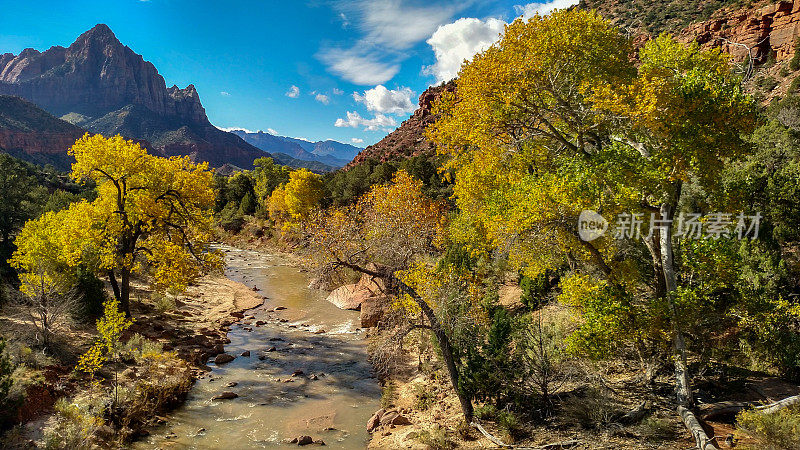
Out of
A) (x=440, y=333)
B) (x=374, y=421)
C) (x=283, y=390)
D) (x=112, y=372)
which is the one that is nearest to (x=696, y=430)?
(x=440, y=333)

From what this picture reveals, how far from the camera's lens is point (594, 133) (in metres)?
10.0

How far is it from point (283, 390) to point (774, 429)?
13337mm

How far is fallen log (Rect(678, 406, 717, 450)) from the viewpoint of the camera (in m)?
6.70

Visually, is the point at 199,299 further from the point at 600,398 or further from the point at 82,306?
the point at 600,398

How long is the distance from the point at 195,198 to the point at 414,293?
530 inches

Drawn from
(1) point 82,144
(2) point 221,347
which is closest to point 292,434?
(2) point 221,347

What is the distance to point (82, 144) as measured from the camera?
15648mm

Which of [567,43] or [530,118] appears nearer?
[567,43]

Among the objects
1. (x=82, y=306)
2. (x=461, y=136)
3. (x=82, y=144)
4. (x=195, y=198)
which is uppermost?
(x=461, y=136)

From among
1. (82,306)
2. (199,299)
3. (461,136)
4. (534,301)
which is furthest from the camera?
(199,299)

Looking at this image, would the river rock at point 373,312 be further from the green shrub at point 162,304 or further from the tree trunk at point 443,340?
the green shrub at point 162,304

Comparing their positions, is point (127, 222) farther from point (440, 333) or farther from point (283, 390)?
point (440, 333)

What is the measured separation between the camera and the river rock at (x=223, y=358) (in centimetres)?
1594

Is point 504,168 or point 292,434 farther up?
point 504,168
